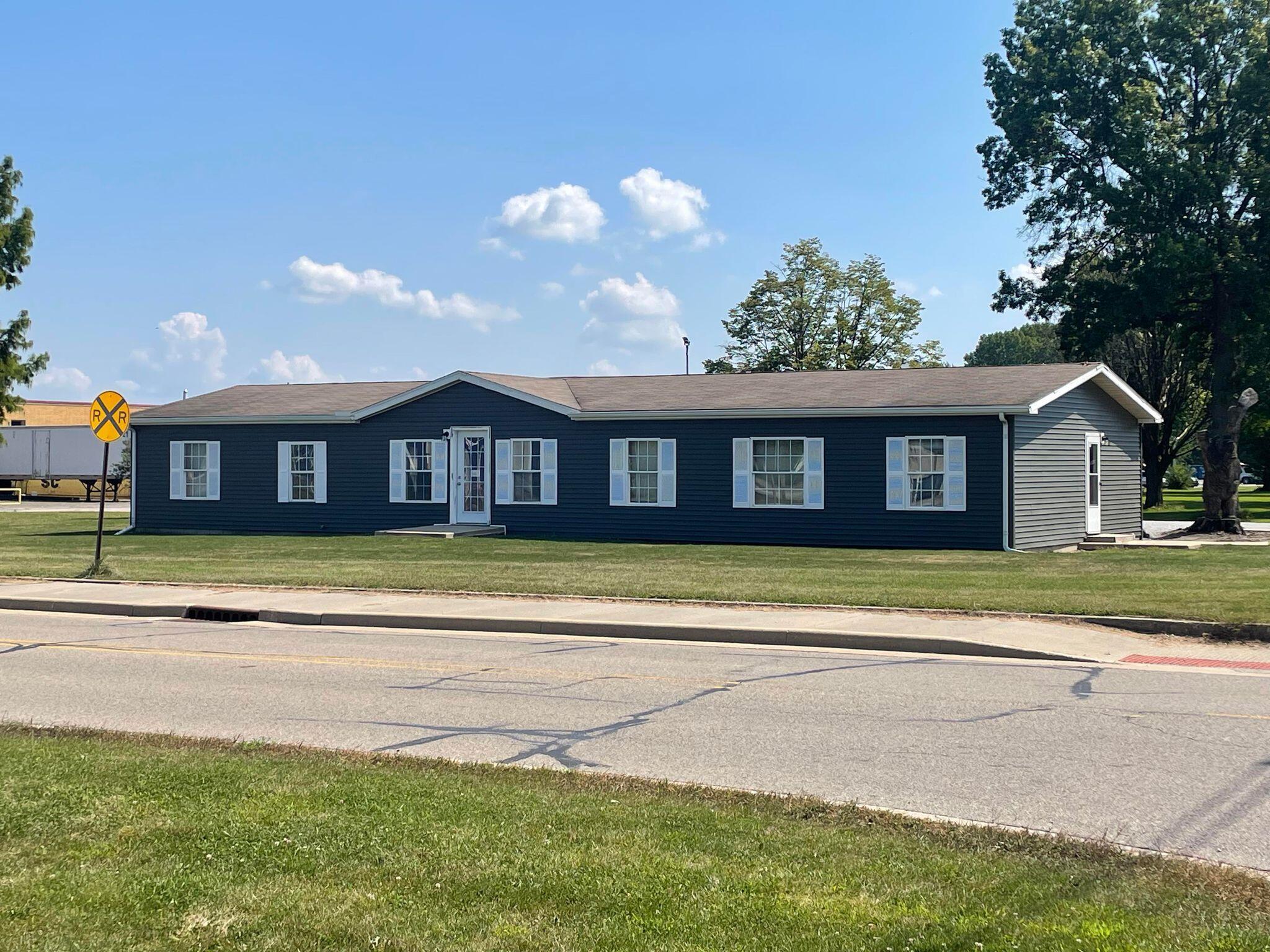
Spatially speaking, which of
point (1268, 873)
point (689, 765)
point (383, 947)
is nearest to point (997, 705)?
point (689, 765)

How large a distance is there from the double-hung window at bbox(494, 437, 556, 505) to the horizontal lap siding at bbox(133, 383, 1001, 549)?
0.18m

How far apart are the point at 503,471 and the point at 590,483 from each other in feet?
7.62

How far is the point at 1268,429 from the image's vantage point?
64.9 meters

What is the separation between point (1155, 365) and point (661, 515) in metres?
30.2

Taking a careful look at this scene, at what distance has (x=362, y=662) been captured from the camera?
12.6 m

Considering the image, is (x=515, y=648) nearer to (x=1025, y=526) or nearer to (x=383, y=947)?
(x=383, y=947)

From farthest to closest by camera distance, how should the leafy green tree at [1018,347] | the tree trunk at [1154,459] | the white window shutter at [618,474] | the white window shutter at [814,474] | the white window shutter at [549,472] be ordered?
1. the leafy green tree at [1018,347]
2. the tree trunk at [1154,459]
3. the white window shutter at [549,472]
4. the white window shutter at [618,474]
5. the white window shutter at [814,474]

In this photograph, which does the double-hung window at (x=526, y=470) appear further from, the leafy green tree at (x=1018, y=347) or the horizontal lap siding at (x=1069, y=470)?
the leafy green tree at (x=1018, y=347)

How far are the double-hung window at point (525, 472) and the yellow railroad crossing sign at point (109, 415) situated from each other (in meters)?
11.3

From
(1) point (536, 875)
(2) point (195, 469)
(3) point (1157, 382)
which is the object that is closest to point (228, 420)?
(2) point (195, 469)

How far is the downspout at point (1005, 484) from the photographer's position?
26.4 metres

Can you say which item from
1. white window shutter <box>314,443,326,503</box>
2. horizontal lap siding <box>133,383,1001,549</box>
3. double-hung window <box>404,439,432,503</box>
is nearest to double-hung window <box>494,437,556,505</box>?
horizontal lap siding <box>133,383,1001,549</box>

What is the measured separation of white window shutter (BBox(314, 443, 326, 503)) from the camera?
33344mm

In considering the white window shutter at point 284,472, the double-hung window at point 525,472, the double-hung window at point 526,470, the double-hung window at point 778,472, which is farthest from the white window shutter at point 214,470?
the double-hung window at point 778,472
